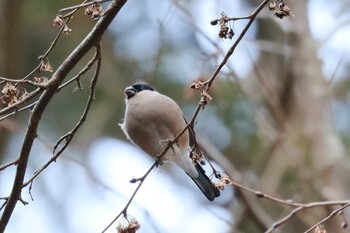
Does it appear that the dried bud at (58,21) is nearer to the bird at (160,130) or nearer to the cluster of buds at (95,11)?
the cluster of buds at (95,11)

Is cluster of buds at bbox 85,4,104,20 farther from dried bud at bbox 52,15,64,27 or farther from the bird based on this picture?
the bird

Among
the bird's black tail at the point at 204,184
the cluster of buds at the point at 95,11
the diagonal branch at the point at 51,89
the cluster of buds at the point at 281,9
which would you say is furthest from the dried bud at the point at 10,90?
the bird's black tail at the point at 204,184

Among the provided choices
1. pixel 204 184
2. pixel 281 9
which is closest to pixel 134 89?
pixel 204 184

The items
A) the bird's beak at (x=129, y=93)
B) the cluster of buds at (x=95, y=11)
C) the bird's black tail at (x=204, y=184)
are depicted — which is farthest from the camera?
the bird's beak at (x=129, y=93)

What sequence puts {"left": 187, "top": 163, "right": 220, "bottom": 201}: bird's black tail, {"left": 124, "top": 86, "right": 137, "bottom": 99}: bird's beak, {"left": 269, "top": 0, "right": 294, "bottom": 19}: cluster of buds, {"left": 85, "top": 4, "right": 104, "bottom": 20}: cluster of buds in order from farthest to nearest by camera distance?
{"left": 124, "top": 86, "right": 137, "bottom": 99}: bird's beak → {"left": 187, "top": 163, "right": 220, "bottom": 201}: bird's black tail → {"left": 85, "top": 4, "right": 104, "bottom": 20}: cluster of buds → {"left": 269, "top": 0, "right": 294, "bottom": 19}: cluster of buds

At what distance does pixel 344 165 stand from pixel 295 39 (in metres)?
0.69

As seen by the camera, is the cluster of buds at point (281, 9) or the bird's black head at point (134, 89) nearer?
the cluster of buds at point (281, 9)

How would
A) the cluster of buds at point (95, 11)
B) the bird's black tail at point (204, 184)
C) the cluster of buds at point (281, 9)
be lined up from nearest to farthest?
the cluster of buds at point (281, 9) < the cluster of buds at point (95, 11) < the bird's black tail at point (204, 184)

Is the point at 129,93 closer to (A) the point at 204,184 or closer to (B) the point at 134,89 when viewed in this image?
(B) the point at 134,89

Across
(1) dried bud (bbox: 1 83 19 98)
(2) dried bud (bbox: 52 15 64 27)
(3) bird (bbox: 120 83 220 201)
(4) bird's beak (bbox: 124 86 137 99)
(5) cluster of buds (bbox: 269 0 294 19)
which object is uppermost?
(4) bird's beak (bbox: 124 86 137 99)

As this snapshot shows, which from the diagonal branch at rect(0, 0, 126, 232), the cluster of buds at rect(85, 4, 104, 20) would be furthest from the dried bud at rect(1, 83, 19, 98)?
the cluster of buds at rect(85, 4, 104, 20)

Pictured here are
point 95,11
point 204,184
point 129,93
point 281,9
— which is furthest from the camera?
point 129,93

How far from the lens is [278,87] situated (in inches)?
141

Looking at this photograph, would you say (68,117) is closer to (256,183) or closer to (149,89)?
(256,183)
